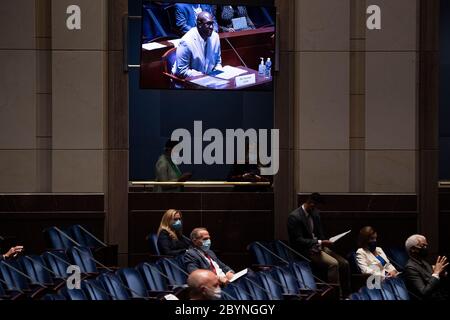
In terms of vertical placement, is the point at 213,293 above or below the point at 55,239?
above

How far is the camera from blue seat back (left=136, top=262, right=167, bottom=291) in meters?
9.88

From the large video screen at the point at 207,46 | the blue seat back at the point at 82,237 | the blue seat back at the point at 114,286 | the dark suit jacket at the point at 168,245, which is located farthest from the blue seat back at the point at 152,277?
the large video screen at the point at 207,46

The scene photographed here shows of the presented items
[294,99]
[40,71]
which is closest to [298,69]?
[294,99]

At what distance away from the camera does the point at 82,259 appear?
1121 cm

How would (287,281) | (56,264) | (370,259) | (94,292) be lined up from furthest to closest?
(370,259) → (56,264) → (287,281) → (94,292)

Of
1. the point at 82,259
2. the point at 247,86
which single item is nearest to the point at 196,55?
the point at 247,86

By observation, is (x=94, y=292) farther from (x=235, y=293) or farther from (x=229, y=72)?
(x=229, y=72)

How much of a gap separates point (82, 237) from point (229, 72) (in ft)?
10.4

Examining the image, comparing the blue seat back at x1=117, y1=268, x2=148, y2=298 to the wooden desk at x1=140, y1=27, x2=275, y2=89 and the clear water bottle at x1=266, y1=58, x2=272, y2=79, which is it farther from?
the clear water bottle at x1=266, y1=58, x2=272, y2=79

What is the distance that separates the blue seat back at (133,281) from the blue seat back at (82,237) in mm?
3883

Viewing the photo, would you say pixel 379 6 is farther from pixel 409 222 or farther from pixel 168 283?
pixel 168 283

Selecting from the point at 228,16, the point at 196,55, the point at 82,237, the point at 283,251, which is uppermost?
the point at 228,16

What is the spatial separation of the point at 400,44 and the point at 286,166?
7.91ft

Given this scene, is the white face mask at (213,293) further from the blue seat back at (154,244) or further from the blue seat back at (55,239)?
the blue seat back at (55,239)
